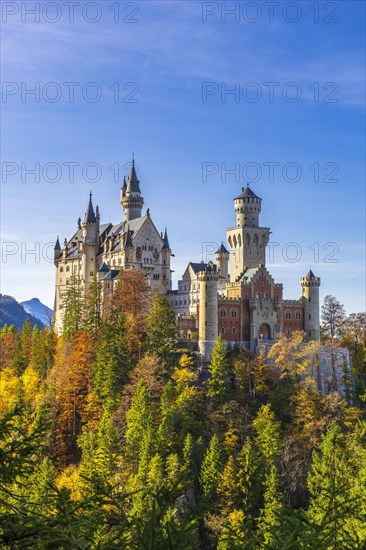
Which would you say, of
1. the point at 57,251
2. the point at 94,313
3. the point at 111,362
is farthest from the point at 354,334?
the point at 57,251

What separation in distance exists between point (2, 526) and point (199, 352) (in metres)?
68.2

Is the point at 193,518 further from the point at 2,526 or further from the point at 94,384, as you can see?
the point at 94,384

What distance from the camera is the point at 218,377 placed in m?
76.1

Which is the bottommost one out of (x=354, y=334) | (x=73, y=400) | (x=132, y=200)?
A: (x=73, y=400)

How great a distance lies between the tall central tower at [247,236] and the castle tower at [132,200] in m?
24.3

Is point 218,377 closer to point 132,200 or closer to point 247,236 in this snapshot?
point 247,236

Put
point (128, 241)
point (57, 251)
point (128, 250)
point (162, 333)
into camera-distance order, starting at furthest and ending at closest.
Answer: point (57, 251) → point (128, 241) → point (128, 250) → point (162, 333)

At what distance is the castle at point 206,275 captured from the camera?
85562 millimetres

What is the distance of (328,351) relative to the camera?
277 ft

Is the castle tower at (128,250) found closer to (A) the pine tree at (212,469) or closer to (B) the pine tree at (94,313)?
(B) the pine tree at (94,313)

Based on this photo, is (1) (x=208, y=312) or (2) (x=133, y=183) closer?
(1) (x=208, y=312)

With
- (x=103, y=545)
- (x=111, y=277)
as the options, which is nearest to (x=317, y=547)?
(x=103, y=545)

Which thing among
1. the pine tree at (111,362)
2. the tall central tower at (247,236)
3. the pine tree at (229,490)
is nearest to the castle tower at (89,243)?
the tall central tower at (247,236)

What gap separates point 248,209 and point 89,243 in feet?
97.9
